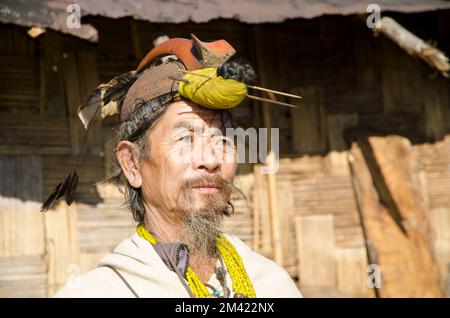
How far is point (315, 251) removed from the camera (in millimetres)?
6836

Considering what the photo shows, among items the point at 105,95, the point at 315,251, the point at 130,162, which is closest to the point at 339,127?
the point at 315,251

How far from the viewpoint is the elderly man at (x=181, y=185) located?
3070 mm

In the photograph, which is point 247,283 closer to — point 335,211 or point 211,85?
point 211,85

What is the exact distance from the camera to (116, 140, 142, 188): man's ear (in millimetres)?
3340

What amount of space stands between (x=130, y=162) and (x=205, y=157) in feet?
1.19

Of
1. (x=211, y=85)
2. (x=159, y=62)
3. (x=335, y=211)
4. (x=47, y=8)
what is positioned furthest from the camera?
(x=335, y=211)

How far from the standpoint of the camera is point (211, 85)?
3.09m

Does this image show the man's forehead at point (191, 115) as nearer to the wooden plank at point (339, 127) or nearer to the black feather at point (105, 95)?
the black feather at point (105, 95)

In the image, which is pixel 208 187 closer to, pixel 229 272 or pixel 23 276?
pixel 229 272

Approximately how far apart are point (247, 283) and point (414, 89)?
14.3 ft

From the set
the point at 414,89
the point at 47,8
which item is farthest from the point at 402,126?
the point at 47,8

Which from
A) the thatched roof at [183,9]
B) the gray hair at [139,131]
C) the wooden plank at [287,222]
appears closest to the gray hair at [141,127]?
the gray hair at [139,131]

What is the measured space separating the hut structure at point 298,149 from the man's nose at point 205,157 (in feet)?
8.81

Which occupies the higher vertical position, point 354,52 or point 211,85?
point 354,52
